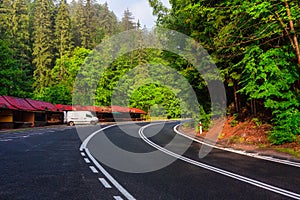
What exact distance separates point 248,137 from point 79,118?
117 feet

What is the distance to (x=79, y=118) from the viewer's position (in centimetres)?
4697

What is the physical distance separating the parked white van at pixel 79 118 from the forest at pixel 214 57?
9454mm

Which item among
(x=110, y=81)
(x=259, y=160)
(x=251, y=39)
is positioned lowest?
(x=259, y=160)

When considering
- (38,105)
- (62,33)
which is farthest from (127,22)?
(38,105)

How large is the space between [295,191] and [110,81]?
68812 mm

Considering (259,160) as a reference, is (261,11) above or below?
above

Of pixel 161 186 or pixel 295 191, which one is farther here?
pixel 161 186

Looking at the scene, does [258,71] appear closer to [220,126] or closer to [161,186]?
[220,126]

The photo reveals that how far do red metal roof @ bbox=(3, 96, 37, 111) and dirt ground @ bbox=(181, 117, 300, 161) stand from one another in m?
24.8

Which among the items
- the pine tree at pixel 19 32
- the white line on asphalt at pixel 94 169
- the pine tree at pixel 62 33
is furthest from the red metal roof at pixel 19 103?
the pine tree at pixel 62 33

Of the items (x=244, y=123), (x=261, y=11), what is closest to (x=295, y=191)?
(x=261, y=11)

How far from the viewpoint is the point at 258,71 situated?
14047 millimetres

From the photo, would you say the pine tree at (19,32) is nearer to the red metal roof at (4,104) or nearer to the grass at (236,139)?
the red metal roof at (4,104)

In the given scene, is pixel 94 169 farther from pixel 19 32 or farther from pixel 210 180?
pixel 19 32
